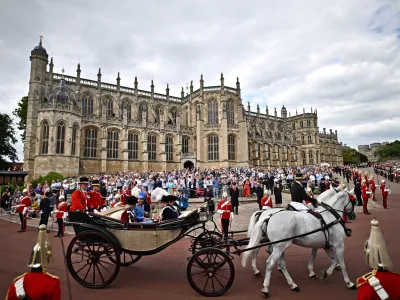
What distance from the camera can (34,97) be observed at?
30.8 m

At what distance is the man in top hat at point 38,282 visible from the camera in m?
2.33

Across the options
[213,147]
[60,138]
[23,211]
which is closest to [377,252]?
[23,211]

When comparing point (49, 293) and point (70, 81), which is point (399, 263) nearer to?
point (49, 293)

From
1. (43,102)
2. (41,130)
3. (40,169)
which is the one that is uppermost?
(43,102)

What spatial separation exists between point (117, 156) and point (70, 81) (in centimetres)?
1301

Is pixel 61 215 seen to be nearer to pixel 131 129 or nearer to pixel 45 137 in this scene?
pixel 45 137

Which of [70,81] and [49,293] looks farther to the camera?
[70,81]

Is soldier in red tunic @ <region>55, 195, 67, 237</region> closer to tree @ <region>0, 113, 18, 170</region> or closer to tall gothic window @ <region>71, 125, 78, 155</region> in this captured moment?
tall gothic window @ <region>71, 125, 78, 155</region>

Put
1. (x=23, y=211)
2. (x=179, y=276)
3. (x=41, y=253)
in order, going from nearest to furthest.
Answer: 1. (x=41, y=253)
2. (x=179, y=276)
3. (x=23, y=211)

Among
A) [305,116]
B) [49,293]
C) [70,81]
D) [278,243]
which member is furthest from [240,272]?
[305,116]

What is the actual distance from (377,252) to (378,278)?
24cm

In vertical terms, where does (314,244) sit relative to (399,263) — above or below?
above

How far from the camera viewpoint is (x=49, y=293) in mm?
2373

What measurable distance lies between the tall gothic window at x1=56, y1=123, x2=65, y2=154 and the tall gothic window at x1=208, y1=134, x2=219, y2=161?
21.8 m
